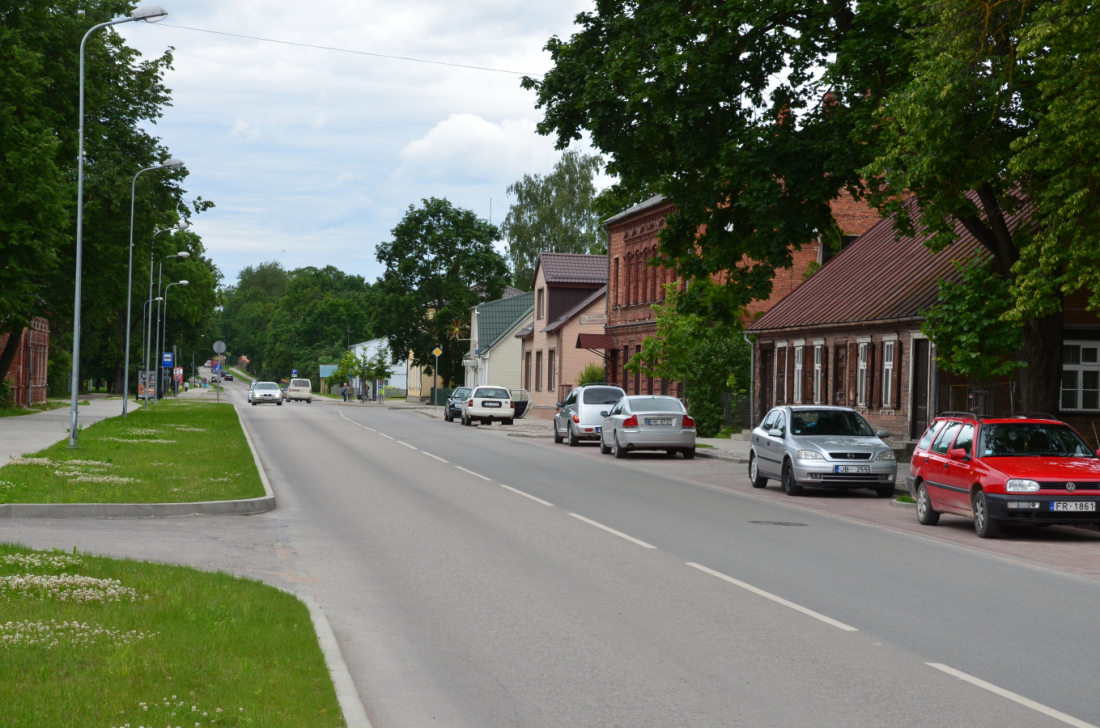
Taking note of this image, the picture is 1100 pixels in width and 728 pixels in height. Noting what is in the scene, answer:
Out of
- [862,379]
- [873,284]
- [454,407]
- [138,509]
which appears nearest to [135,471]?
[138,509]

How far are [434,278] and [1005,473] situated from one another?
76828mm

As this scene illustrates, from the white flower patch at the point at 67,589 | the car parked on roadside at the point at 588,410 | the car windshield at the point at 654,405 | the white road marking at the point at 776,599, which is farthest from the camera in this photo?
the car parked on roadside at the point at 588,410

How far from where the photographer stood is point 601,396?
38188 mm

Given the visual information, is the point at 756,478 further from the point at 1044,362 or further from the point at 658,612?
the point at 658,612

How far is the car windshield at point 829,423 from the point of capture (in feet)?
72.9

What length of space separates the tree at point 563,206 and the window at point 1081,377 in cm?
5616

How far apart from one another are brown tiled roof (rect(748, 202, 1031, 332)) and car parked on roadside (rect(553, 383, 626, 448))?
6.60m

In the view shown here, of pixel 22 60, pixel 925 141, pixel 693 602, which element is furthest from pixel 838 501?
pixel 22 60

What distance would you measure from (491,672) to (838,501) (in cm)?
1443

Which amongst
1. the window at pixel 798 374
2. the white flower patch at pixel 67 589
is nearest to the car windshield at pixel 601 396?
the window at pixel 798 374

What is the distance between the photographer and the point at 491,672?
7.31 m

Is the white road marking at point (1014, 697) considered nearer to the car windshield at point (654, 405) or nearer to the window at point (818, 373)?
the car windshield at point (654, 405)

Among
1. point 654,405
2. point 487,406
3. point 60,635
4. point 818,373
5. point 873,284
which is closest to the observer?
point 60,635

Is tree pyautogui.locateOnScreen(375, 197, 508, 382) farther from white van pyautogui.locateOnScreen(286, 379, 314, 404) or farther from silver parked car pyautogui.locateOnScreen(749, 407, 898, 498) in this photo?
silver parked car pyautogui.locateOnScreen(749, 407, 898, 498)
